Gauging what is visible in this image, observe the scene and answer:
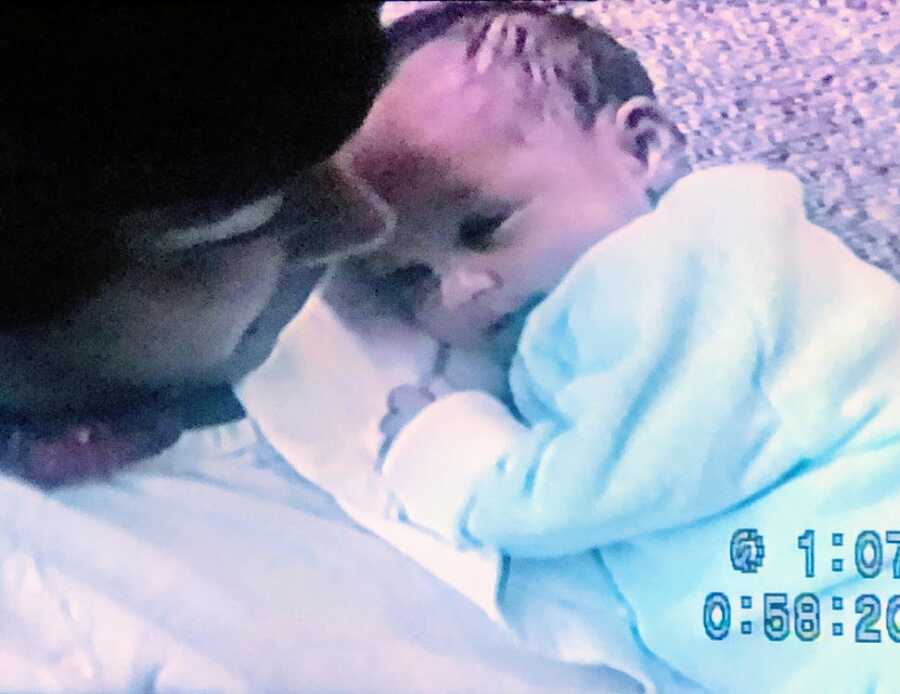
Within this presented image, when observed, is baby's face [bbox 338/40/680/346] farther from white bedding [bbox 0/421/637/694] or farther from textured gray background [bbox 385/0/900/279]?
white bedding [bbox 0/421/637/694]

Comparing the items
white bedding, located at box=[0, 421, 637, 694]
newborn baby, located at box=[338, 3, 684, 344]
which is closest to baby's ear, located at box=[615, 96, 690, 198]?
newborn baby, located at box=[338, 3, 684, 344]

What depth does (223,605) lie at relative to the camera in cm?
55

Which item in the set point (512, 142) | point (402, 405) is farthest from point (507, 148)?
point (402, 405)

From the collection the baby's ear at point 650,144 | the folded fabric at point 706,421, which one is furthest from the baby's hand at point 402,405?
the baby's ear at point 650,144

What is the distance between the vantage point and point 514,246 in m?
0.56

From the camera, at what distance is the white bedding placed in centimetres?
55

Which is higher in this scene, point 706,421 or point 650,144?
point 650,144

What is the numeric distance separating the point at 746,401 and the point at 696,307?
0.05 meters

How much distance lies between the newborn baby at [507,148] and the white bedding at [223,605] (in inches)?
5.3

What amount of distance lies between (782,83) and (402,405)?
0.26 meters
